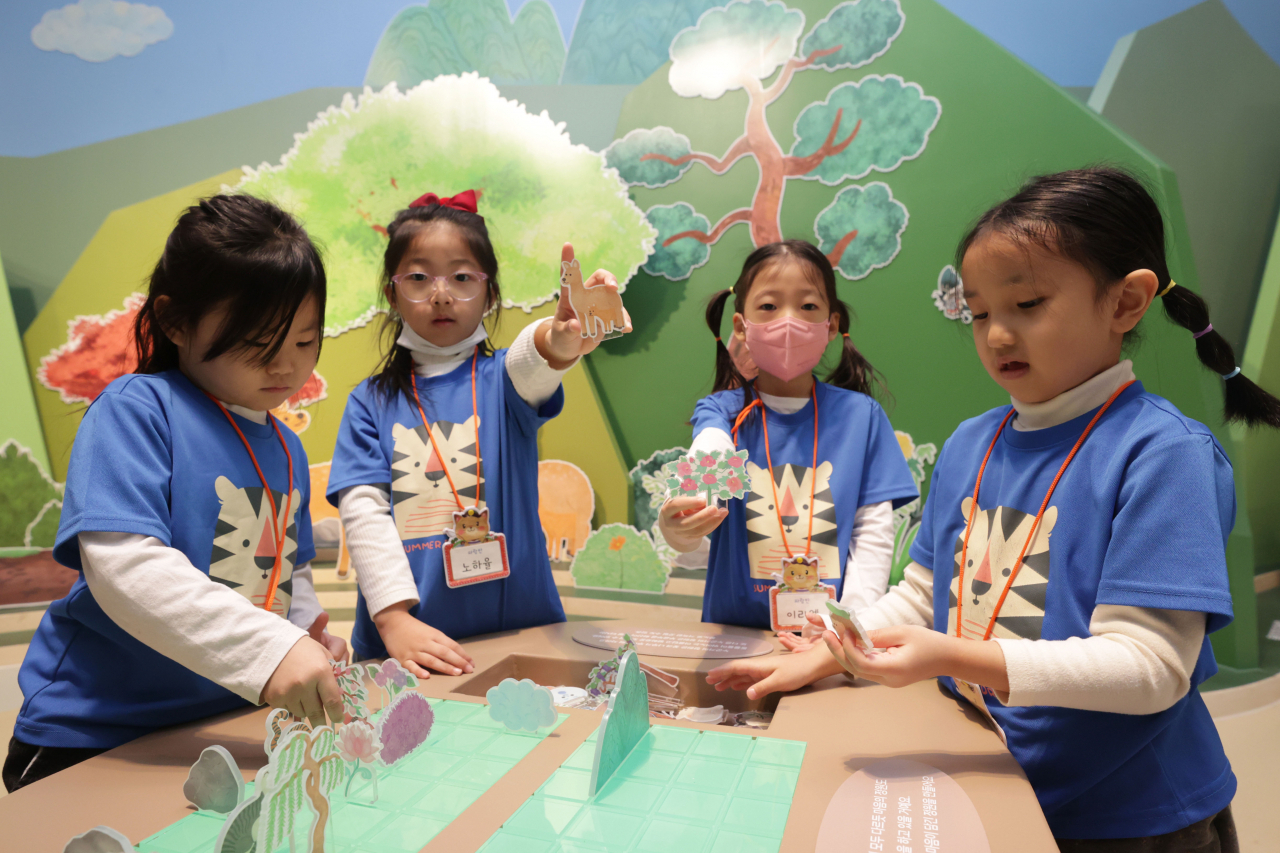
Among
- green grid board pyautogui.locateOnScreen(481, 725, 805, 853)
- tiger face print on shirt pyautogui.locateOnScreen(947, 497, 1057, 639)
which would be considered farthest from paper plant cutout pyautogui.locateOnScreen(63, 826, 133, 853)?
tiger face print on shirt pyautogui.locateOnScreen(947, 497, 1057, 639)

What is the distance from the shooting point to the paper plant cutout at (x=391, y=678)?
1.08m

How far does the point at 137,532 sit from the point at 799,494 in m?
1.24

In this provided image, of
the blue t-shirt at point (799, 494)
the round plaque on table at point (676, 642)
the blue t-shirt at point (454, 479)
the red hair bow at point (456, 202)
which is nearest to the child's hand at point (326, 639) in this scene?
the blue t-shirt at point (454, 479)

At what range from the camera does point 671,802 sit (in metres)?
0.82

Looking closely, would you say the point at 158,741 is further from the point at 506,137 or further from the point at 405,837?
the point at 506,137

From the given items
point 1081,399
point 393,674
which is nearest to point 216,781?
point 393,674

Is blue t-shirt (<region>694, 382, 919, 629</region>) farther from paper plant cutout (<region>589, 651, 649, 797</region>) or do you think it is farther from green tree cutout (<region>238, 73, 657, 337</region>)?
green tree cutout (<region>238, 73, 657, 337</region>)

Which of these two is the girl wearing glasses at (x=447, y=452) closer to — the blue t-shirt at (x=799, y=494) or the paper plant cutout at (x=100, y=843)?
the blue t-shirt at (x=799, y=494)

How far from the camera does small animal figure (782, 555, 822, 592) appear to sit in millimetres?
1527

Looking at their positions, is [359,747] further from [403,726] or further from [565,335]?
[565,335]

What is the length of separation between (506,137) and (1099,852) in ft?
12.8

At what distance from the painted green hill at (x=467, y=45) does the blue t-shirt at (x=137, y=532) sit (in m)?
3.41


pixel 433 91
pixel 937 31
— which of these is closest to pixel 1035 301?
pixel 937 31

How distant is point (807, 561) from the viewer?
1534 mm
